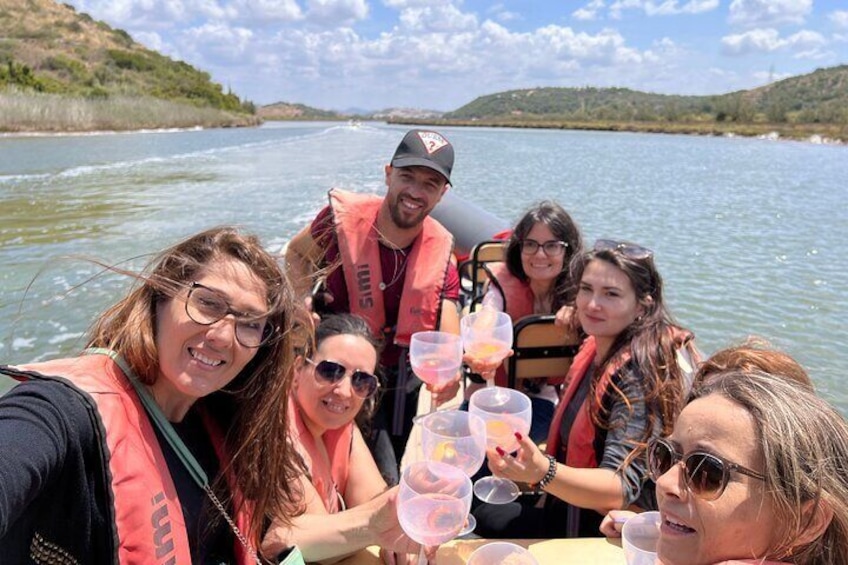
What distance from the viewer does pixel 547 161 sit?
2344 centimetres

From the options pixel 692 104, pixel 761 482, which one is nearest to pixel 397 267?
pixel 761 482

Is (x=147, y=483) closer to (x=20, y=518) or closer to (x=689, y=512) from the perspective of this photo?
(x=20, y=518)

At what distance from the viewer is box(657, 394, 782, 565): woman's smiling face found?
0.90 m

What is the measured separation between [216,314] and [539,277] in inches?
80.4

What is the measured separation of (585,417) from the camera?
196 cm

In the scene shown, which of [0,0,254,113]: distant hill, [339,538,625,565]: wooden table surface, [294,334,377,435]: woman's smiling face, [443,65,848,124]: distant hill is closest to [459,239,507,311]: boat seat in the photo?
[294,334,377,435]: woman's smiling face

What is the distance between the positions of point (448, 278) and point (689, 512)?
2086 millimetres

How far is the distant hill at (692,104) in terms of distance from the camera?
57.3m

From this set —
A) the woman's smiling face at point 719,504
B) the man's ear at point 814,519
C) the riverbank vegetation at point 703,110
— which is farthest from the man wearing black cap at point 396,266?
the riverbank vegetation at point 703,110

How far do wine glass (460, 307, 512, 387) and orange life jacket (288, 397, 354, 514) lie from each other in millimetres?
483

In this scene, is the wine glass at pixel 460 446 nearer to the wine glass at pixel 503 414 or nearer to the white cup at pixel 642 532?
the wine glass at pixel 503 414

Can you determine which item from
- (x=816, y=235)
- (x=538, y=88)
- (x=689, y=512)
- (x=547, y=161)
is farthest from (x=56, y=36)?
(x=538, y=88)

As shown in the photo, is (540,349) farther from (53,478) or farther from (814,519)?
(53,478)

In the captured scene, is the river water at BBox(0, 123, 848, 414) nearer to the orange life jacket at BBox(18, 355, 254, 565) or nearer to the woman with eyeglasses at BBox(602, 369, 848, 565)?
the orange life jacket at BBox(18, 355, 254, 565)
